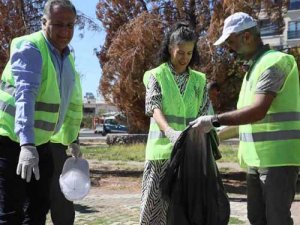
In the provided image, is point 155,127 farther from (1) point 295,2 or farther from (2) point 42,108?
(1) point 295,2

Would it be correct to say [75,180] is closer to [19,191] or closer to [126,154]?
[19,191]

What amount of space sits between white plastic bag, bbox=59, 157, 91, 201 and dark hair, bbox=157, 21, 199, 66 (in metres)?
1.01

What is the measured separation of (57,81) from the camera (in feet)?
12.0

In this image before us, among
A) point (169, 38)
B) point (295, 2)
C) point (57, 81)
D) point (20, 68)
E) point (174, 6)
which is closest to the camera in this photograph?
point (20, 68)

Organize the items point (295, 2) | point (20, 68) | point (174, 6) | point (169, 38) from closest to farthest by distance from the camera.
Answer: point (20, 68)
point (169, 38)
point (174, 6)
point (295, 2)

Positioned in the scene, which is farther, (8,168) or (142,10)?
(142,10)

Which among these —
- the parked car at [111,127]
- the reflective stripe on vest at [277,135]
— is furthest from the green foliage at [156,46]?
the parked car at [111,127]

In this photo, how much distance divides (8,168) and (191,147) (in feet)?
4.00

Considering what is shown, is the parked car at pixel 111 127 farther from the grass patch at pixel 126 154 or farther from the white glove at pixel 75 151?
the white glove at pixel 75 151

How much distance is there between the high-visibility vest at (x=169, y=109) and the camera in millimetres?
3818

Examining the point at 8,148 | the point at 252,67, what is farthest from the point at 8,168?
the point at 252,67

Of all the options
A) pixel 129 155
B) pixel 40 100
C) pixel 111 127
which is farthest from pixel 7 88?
pixel 111 127

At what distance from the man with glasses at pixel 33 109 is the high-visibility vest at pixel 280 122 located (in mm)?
1312

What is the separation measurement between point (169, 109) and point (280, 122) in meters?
0.79
